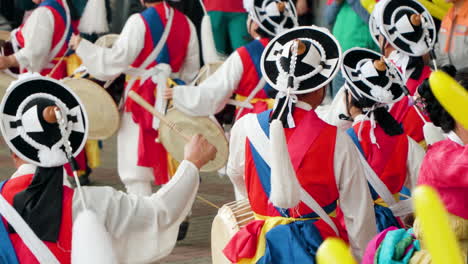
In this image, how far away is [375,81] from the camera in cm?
378

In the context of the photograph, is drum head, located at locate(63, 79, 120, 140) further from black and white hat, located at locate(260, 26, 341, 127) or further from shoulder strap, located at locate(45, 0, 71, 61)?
black and white hat, located at locate(260, 26, 341, 127)

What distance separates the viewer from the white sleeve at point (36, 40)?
6.97m

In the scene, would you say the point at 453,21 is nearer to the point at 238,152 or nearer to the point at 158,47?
the point at 158,47

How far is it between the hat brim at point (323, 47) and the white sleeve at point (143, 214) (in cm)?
48

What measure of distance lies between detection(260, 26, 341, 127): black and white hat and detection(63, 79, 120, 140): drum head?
3131 millimetres

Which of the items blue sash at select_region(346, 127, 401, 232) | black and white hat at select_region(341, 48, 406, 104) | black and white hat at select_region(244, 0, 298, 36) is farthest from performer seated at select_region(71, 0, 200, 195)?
blue sash at select_region(346, 127, 401, 232)

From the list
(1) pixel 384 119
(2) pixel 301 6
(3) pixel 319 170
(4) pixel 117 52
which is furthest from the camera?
(2) pixel 301 6

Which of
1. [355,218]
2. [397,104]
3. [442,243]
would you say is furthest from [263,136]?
A: [442,243]

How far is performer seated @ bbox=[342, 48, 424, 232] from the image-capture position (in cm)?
368

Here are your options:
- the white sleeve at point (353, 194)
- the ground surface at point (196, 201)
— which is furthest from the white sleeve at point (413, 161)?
Answer: the ground surface at point (196, 201)

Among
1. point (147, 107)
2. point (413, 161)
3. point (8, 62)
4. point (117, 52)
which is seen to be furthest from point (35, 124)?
point (8, 62)

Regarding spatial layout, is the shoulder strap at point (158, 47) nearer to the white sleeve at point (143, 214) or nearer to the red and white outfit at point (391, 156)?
the red and white outfit at point (391, 156)

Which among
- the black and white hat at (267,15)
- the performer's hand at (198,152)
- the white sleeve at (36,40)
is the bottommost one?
the white sleeve at (36,40)

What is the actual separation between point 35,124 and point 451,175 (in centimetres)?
130
